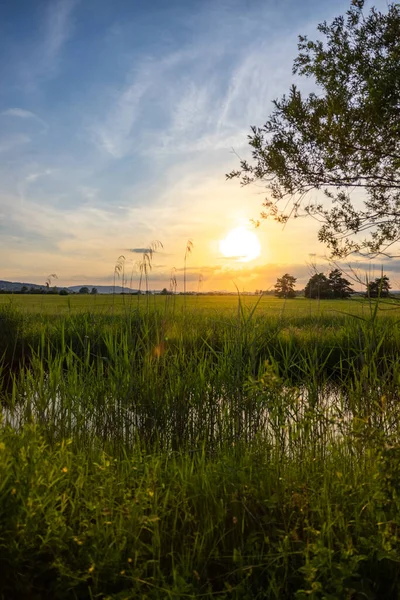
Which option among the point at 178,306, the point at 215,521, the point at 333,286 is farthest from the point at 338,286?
the point at 178,306

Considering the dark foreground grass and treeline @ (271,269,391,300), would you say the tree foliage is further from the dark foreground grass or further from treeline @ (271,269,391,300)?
the dark foreground grass

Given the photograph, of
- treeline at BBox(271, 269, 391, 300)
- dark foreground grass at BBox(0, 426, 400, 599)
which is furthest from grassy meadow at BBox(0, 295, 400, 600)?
treeline at BBox(271, 269, 391, 300)

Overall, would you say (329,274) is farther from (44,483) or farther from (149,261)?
(44,483)

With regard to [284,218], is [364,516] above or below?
below

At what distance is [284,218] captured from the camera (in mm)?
8133

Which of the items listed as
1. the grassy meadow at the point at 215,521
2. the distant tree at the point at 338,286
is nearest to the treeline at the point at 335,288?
the distant tree at the point at 338,286

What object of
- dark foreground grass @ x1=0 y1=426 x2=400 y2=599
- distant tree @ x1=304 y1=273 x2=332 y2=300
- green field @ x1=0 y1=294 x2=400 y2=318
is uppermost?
distant tree @ x1=304 y1=273 x2=332 y2=300

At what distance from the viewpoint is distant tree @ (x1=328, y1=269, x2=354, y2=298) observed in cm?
638

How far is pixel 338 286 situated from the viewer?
6.71 metres

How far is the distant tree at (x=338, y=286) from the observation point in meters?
6.38

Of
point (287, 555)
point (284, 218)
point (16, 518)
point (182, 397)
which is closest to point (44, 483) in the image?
point (16, 518)

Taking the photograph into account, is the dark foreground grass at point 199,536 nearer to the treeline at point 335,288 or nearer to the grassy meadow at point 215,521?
the grassy meadow at point 215,521

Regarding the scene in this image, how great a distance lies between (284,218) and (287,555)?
587cm

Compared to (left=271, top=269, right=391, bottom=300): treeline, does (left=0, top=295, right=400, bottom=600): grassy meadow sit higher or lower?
lower
